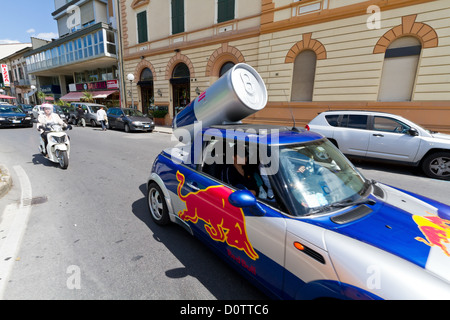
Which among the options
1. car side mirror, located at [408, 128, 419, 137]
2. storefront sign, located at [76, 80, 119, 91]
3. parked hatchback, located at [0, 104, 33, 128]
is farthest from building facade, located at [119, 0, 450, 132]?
parked hatchback, located at [0, 104, 33, 128]

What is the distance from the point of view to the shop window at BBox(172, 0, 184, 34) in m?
15.8

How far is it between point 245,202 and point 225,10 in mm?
15624

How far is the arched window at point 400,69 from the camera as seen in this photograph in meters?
9.22

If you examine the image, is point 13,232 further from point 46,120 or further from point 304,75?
point 304,75

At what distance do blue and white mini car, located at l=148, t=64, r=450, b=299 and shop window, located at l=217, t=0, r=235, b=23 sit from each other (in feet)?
46.1

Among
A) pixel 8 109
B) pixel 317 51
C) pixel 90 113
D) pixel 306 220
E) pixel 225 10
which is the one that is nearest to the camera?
pixel 306 220

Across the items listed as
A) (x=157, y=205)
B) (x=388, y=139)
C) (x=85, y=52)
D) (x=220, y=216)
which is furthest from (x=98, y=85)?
(x=220, y=216)

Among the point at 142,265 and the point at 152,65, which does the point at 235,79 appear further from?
the point at 152,65

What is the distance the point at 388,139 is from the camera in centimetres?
606

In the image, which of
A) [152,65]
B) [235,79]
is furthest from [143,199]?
[152,65]

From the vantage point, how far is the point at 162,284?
89.7 inches

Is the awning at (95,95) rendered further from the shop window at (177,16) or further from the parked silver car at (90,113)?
the shop window at (177,16)

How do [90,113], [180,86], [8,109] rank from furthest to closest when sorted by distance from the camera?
1. [180,86]
2. [90,113]
3. [8,109]

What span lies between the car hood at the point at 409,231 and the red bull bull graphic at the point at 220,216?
80 cm
